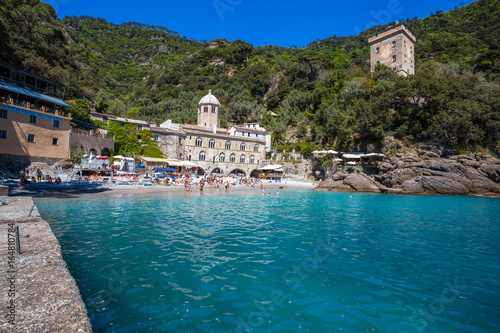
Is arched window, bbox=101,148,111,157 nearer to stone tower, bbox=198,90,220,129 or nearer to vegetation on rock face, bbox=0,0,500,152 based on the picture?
vegetation on rock face, bbox=0,0,500,152

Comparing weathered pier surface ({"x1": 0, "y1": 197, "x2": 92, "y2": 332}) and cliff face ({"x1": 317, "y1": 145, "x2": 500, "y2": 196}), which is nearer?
weathered pier surface ({"x1": 0, "y1": 197, "x2": 92, "y2": 332})

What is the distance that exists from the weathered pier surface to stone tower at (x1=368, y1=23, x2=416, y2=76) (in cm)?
5729

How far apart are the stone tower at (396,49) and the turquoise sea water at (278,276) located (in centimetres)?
4801

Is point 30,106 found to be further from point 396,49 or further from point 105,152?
point 396,49

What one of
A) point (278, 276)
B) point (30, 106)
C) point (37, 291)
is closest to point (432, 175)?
point (278, 276)

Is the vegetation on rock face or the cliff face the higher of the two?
the vegetation on rock face

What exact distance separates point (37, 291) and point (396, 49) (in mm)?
61427

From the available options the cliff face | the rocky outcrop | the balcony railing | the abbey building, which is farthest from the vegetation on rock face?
the balcony railing

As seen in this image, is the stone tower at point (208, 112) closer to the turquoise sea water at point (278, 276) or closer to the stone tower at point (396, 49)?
the stone tower at point (396, 49)

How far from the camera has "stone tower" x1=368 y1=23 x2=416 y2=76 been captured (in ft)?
159

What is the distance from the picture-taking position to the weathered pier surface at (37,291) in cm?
266

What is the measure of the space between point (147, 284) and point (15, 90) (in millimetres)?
26497

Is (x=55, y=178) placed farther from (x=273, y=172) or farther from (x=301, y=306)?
(x=273, y=172)

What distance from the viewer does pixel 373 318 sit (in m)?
4.34
